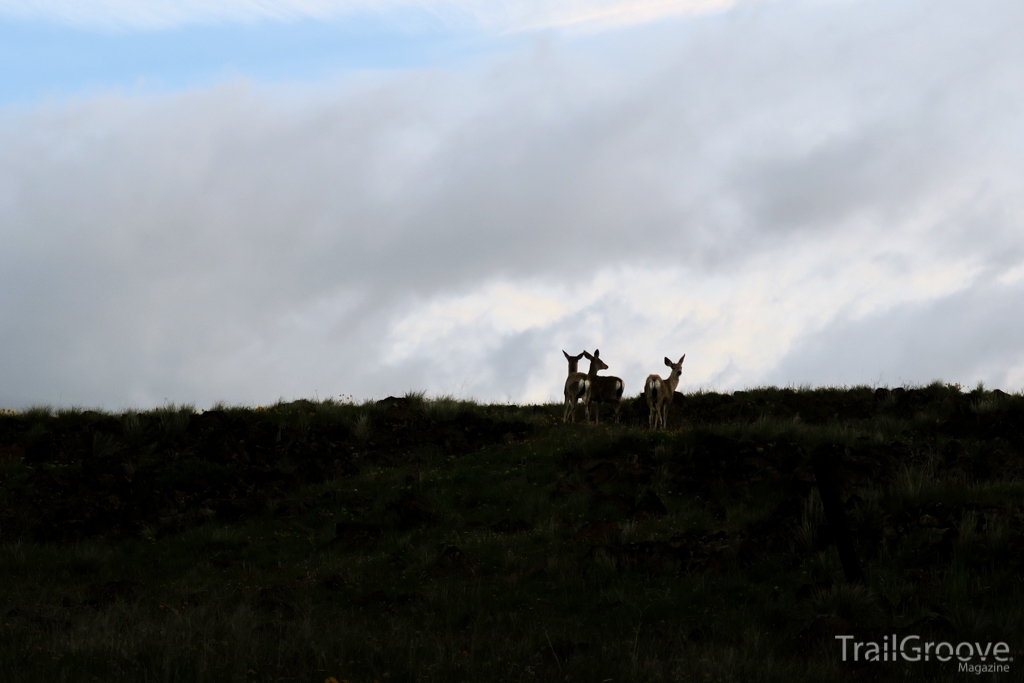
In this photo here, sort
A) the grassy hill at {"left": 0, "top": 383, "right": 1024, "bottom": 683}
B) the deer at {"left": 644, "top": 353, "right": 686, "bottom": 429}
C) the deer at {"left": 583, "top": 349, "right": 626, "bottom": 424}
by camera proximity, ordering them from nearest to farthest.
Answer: the grassy hill at {"left": 0, "top": 383, "right": 1024, "bottom": 683} → the deer at {"left": 644, "top": 353, "right": 686, "bottom": 429} → the deer at {"left": 583, "top": 349, "right": 626, "bottom": 424}

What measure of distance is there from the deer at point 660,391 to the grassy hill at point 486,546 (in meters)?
2.36

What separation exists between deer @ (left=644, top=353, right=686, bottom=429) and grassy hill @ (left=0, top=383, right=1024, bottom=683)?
2.36 m

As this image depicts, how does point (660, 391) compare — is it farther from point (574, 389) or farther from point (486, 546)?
point (486, 546)

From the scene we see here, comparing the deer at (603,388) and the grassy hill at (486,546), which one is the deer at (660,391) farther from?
the grassy hill at (486,546)

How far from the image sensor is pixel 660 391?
2072cm

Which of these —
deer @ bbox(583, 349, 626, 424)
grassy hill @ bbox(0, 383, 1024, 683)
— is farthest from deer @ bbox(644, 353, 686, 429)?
grassy hill @ bbox(0, 383, 1024, 683)

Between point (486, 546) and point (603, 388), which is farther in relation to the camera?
point (603, 388)

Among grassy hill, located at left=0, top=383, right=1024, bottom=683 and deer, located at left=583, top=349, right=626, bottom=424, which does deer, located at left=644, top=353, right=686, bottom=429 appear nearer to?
deer, located at left=583, top=349, right=626, bottom=424

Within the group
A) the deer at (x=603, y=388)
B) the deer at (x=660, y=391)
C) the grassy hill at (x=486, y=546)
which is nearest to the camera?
the grassy hill at (x=486, y=546)

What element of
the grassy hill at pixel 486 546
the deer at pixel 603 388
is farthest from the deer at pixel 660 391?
the grassy hill at pixel 486 546

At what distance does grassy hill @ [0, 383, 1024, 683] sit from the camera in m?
8.45

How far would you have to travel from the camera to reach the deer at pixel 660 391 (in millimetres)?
20719

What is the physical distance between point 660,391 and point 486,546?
8.96m

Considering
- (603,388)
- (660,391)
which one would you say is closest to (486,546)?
(660,391)
